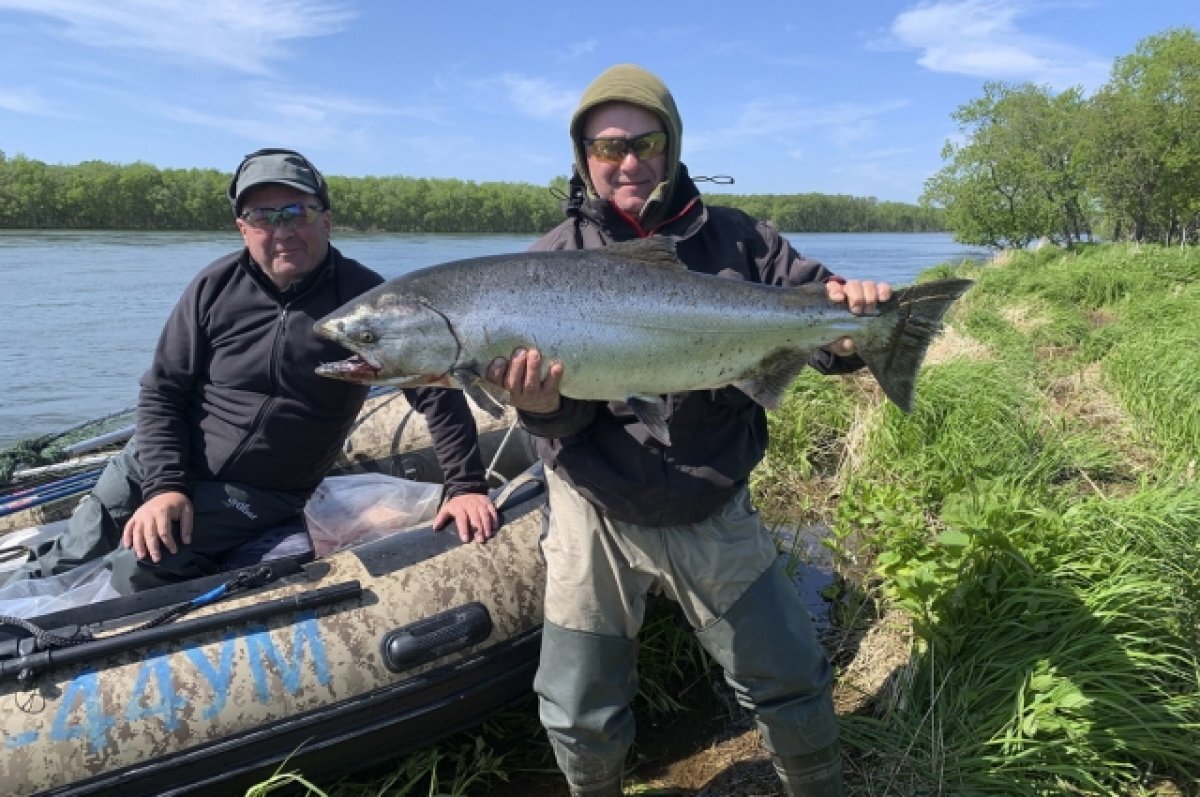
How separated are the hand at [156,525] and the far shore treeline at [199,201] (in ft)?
179

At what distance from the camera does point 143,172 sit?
72188 mm

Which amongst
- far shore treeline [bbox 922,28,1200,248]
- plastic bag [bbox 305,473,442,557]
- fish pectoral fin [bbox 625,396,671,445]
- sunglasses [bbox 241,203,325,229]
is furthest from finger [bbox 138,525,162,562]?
far shore treeline [bbox 922,28,1200,248]

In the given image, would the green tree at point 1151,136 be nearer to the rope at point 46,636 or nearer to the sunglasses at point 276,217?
the sunglasses at point 276,217

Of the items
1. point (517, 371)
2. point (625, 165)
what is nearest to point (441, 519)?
point (517, 371)

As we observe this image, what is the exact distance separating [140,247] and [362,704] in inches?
1926

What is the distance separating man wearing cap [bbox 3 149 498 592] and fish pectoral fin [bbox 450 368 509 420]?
4.81ft

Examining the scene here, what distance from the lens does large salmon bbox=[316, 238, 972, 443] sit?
121 inches

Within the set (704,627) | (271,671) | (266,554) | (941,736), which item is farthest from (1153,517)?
(266,554)

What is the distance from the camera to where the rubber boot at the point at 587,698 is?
3.34 meters

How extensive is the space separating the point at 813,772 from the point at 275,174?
13.2 feet

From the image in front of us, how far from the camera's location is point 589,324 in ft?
10.2

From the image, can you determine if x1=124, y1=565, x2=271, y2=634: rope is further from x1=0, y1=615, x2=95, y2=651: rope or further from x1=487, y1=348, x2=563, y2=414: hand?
x1=487, y1=348, x2=563, y2=414: hand

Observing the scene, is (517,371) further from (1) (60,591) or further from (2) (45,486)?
(2) (45,486)

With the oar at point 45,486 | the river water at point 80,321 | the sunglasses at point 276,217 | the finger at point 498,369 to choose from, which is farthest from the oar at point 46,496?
the river water at point 80,321
